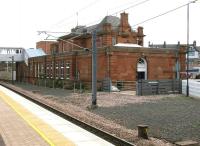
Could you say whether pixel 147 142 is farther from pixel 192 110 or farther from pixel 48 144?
pixel 192 110

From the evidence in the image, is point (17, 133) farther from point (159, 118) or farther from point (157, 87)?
point (157, 87)

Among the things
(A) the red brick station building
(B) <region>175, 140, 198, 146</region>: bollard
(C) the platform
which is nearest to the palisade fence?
(A) the red brick station building

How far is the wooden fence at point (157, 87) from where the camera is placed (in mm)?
38875

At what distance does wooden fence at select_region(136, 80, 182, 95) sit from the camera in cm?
3888

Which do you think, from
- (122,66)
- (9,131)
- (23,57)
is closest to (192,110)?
(9,131)

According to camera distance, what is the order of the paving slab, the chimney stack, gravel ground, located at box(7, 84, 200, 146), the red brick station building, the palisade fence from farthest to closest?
the chimney stack < the red brick station building < the palisade fence < gravel ground, located at box(7, 84, 200, 146) < the paving slab

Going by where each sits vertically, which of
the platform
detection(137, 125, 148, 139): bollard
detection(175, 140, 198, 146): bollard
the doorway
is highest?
the doorway

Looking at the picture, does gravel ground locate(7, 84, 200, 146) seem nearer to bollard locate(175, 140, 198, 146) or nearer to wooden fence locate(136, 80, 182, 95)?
bollard locate(175, 140, 198, 146)

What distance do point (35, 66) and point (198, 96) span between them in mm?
50085

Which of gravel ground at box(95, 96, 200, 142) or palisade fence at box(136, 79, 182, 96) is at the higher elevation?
palisade fence at box(136, 79, 182, 96)

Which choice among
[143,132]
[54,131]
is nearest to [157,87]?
[54,131]

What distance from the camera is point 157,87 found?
40562 mm

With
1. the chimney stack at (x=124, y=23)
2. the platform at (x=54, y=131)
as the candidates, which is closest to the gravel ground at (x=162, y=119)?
the platform at (x=54, y=131)

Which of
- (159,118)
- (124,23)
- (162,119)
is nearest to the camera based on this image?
(162,119)
